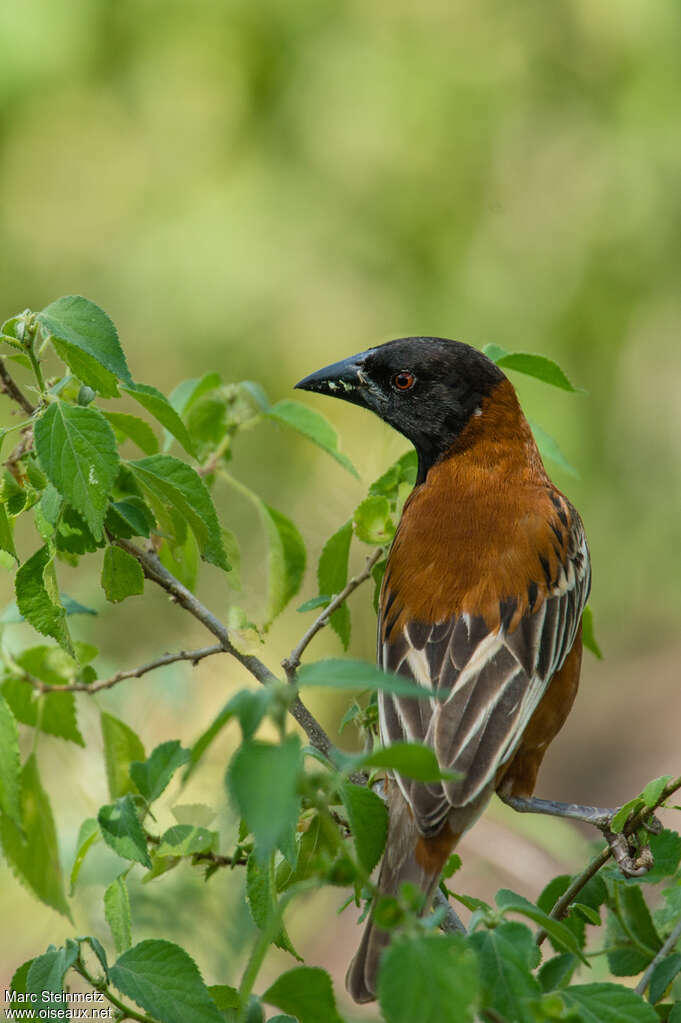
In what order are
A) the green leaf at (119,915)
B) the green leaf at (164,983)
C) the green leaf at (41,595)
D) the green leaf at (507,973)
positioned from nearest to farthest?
the green leaf at (507,973)
the green leaf at (164,983)
the green leaf at (119,915)
the green leaf at (41,595)

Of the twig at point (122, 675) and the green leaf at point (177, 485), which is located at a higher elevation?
the green leaf at point (177, 485)

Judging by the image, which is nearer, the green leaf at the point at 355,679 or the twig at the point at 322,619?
the green leaf at the point at 355,679

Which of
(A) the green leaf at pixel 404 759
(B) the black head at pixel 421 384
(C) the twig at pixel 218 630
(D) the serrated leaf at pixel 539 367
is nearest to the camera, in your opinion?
(A) the green leaf at pixel 404 759

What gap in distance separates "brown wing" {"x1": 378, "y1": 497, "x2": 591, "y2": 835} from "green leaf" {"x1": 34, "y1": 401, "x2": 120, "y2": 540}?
90cm

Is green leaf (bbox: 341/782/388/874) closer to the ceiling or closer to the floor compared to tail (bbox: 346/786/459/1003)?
closer to the ceiling

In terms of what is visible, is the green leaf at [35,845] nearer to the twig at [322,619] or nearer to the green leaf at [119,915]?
the green leaf at [119,915]

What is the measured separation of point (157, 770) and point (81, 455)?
0.56 metres

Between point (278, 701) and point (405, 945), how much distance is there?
0.92 feet

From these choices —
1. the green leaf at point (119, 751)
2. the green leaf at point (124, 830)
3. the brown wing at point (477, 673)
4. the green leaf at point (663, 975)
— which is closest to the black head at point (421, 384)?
the brown wing at point (477, 673)

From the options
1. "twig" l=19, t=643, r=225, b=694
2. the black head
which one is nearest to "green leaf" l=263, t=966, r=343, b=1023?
"twig" l=19, t=643, r=225, b=694

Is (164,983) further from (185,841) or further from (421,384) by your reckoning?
(421,384)

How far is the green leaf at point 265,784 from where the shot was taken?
1097 millimetres

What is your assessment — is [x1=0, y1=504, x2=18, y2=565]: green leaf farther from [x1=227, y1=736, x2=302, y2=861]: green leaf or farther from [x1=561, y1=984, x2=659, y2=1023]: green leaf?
[x1=561, y1=984, x2=659, y2=1023]: green leaf

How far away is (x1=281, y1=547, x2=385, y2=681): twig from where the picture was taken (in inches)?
87.7
